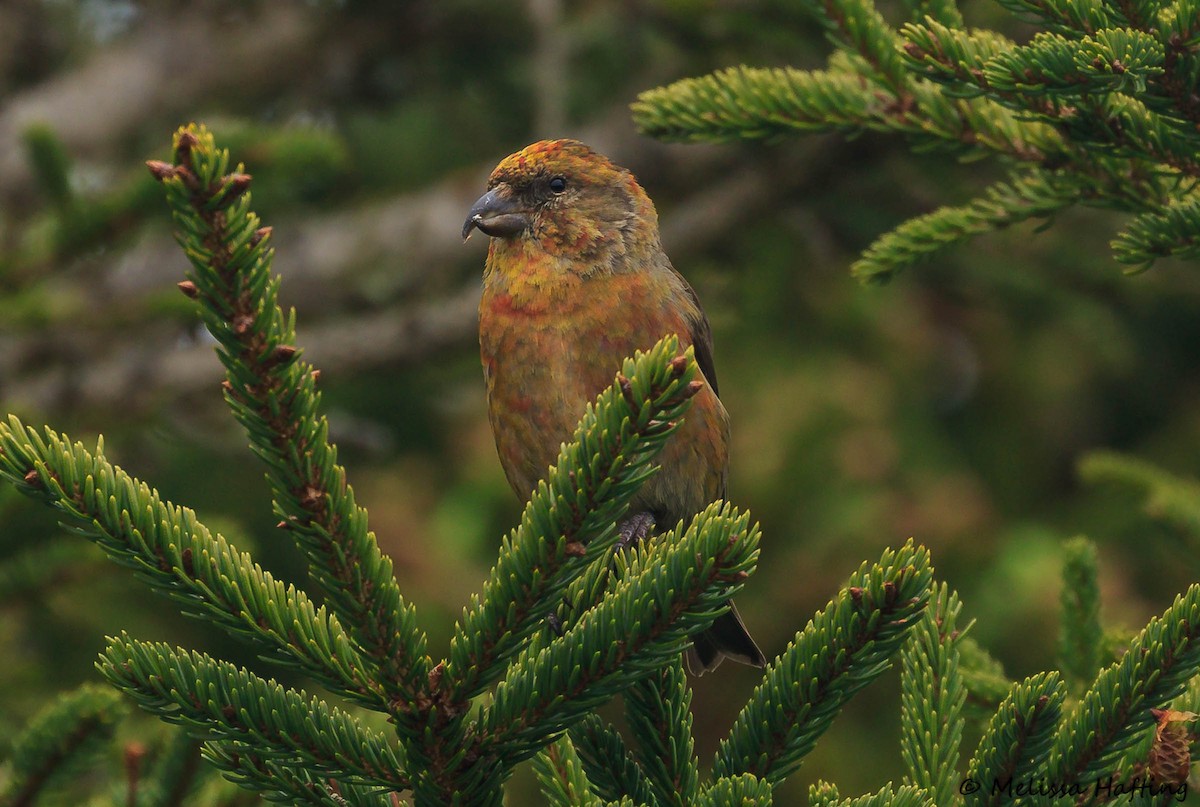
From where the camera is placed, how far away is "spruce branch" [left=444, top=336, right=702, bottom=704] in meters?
1.67

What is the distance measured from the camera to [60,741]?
2314 millimetres

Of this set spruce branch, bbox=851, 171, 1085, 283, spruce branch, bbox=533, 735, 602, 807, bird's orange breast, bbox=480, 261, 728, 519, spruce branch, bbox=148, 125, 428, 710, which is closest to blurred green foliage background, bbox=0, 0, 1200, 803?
bird's orange breast, bbox=480, 261, 728, 519

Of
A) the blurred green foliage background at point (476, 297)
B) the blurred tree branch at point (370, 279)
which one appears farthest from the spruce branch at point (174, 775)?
the blurred tree branch at point (370, 279)

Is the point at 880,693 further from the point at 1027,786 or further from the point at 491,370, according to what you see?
the point at 1027,786

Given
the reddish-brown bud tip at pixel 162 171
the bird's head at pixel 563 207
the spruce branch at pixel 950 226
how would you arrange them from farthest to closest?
1. the bird's head at pixel 563 207
2. the spruce branch at pixel 950 226
3. the reddish-brown bud tip at pixel 162 171

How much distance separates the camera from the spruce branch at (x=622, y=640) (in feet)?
5.61

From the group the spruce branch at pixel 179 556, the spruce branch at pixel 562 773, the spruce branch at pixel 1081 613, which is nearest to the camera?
the spruce branch at pixel 179 556

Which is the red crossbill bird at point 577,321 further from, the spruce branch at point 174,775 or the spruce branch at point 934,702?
the spruce branch at point 174,775

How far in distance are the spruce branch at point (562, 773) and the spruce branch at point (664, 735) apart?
0.11 meters

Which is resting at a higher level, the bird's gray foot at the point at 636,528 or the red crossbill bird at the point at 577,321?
the red crossbill bird at the point at 577,321

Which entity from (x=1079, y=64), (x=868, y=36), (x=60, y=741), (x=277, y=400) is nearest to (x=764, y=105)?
(x=868, y=36)

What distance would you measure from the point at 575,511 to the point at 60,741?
1194mm

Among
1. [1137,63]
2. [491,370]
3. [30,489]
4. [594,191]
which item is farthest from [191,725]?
[594,191]

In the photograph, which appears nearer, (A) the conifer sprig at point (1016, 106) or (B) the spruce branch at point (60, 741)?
(A) the conifer sprig at point (1016, 106)
